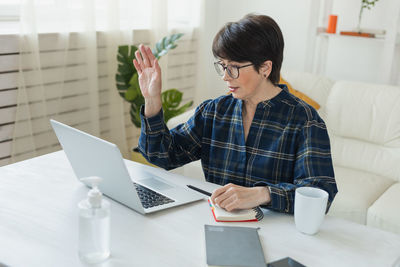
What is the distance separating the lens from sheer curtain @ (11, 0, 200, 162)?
251 cm

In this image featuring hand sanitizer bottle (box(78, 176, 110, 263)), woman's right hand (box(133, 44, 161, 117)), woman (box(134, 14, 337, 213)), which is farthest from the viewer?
woman's right hand (box(133, 44, 161, 117))

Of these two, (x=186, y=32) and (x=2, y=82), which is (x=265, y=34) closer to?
(x=2, y=82)

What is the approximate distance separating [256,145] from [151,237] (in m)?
0.52

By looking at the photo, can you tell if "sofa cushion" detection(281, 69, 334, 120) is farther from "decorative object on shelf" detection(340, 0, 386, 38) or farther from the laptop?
the laptop

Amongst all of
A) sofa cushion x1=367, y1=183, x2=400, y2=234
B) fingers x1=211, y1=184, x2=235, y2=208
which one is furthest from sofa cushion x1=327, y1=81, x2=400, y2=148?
fingers x1=211, y1=184, x2=235, y2=208

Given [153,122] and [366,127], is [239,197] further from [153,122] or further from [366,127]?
[366,127]

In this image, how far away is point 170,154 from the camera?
150cm

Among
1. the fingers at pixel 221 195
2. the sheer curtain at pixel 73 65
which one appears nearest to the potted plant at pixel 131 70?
the sheer curtain at pixel 73 65

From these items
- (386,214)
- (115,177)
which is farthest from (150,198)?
(386,214)

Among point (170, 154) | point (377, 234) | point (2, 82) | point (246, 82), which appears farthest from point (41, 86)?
point (377, 234)

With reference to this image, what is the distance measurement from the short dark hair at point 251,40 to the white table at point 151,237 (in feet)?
1.47

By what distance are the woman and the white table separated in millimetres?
106

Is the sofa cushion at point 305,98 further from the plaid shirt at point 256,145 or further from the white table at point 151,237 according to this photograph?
the white table at point 151,237

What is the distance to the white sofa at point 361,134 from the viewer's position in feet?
8.11
